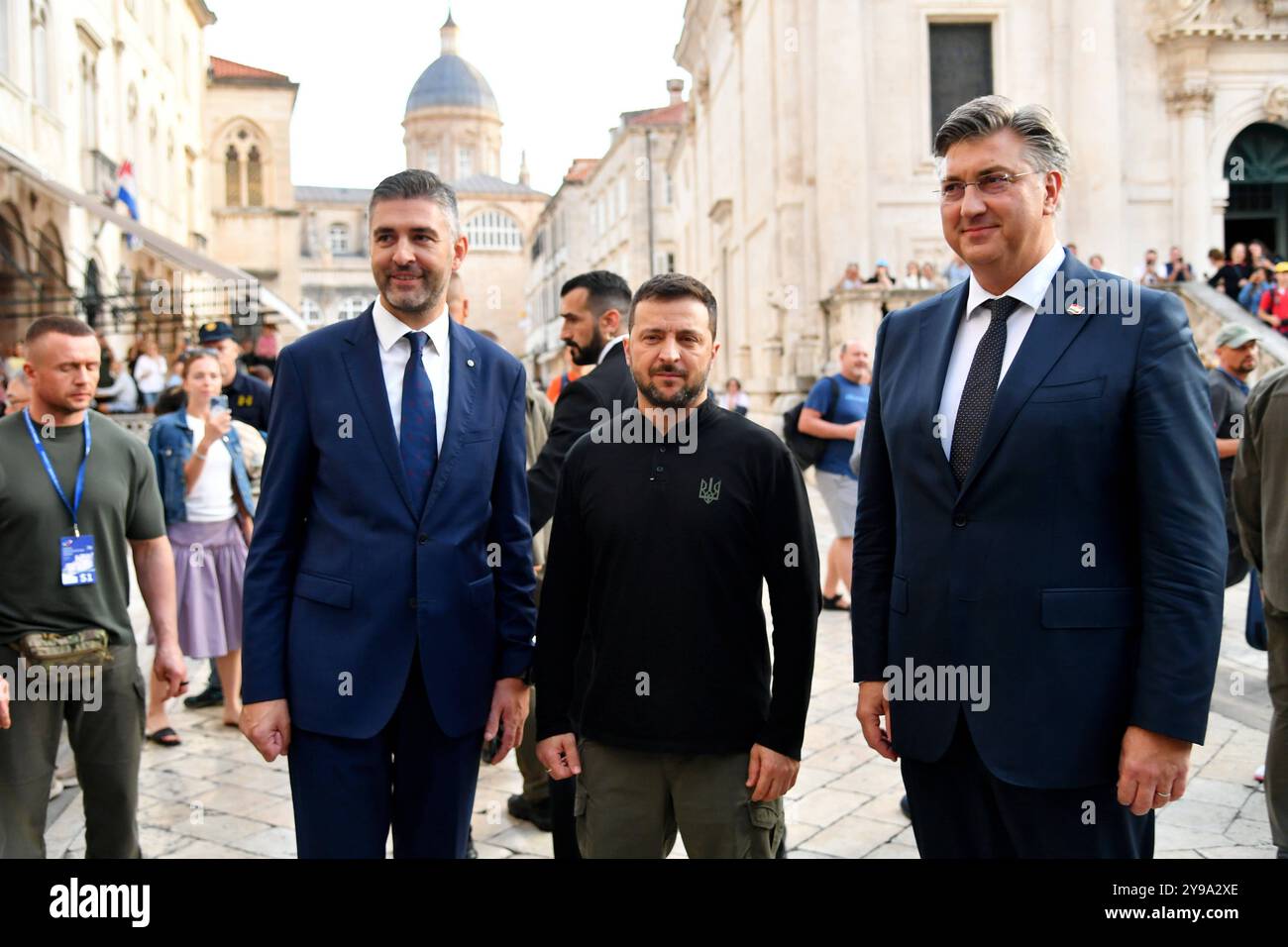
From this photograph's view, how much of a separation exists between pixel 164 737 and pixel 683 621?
470 cm

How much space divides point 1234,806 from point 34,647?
5.13 metres

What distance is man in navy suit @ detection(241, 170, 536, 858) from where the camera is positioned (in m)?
3.20

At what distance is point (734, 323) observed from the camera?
34719mm

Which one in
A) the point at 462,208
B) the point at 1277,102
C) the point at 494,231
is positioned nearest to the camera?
the point at 1277,102

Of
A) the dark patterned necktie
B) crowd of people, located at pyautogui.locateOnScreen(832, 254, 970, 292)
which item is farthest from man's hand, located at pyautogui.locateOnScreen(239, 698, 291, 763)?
crowd of people, located at pyautogui.locateOnScreen(832, 254, 970, 292)

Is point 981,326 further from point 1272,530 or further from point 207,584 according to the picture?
point 207,584

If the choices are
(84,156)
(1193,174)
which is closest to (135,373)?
(84,156)

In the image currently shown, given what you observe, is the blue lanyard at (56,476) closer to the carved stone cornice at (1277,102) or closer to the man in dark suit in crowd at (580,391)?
the man in dark suit in crowd at (580,391)

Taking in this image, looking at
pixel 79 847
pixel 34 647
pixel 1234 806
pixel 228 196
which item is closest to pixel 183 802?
pixel 79 847

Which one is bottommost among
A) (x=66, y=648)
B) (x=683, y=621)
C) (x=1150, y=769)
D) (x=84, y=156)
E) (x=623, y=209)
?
(x=1150, y=769)

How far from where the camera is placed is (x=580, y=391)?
481cm

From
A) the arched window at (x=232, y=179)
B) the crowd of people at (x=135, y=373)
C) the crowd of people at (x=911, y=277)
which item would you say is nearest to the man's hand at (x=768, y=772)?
the crowd of people at (x=135, y=373)

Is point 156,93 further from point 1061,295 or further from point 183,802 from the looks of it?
point 1061,295

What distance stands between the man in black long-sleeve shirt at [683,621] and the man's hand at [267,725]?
72 cm
